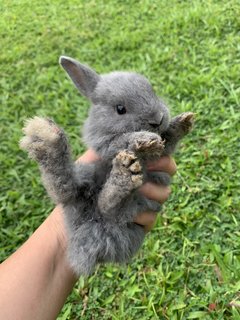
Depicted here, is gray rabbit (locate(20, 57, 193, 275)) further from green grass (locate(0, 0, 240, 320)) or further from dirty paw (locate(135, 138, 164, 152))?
green grass (locate(0, 0, 240, 320))

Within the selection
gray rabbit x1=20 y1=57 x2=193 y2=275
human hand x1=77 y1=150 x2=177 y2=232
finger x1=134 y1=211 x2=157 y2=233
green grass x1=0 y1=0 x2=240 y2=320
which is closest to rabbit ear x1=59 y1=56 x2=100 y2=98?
gray rabbit x1=20 y1=57 x2=193 y2=275

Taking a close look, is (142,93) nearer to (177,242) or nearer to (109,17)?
(177,242)

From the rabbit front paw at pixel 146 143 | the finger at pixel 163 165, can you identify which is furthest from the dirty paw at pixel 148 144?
the finger at pixel 163 165

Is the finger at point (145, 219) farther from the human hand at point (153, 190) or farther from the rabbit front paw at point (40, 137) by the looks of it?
the rabbit front paw at point (40, 137)

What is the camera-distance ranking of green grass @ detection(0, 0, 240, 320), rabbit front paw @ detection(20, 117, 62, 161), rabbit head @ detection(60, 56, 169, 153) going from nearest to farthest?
1. rabbit front paw @ detection(20, 117, 62, 161)
2. rabbit head @ detection(60, 56, 169, 153)
3. green grass @ detection(0, 0, 240, 320)

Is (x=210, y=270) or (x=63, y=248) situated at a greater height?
(x=63, y=248)

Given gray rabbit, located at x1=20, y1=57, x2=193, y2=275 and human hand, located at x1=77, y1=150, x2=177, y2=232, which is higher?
gray rabbit, located at x1=20, y1=57, x2=193, y2=275

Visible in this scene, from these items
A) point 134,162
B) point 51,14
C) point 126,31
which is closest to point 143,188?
point 134,162

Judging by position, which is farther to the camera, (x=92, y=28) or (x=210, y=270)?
(x=92, y=28)
